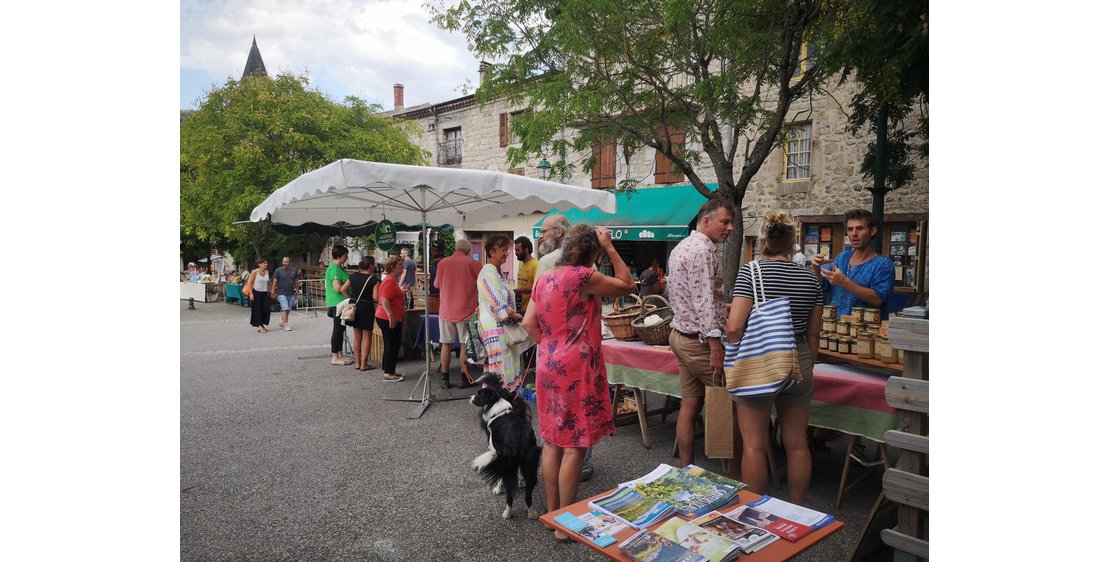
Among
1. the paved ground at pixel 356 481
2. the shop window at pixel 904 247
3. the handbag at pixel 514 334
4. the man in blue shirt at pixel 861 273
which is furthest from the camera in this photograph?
the shop window at pixel 904 247

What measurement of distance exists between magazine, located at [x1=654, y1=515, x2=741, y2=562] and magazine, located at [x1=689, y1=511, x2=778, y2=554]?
0.02 meters

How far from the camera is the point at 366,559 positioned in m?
3.08

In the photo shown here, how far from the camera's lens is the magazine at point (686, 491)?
7.05ft

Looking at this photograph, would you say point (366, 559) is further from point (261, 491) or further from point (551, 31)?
point (551, 31)

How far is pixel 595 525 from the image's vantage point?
2.04 meters

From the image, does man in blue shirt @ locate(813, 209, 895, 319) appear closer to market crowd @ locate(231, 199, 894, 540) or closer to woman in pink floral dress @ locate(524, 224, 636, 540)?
market crowd @ locate(231, 199, 894, 540)

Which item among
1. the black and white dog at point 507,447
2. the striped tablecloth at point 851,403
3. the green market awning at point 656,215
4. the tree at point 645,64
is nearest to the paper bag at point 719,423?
the striped tablecloth at point 851,403

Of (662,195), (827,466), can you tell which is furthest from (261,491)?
(662,195)

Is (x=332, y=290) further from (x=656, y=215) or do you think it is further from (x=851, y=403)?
(x=656, y=215)

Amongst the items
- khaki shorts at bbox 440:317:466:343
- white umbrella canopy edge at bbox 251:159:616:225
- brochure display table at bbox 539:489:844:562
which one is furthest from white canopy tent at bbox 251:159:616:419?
brochure display table at bbox 539:489:844:562

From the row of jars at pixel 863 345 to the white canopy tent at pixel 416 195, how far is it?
3092 millimetres

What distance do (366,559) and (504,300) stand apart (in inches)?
109

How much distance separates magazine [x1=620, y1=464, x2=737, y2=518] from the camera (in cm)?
215

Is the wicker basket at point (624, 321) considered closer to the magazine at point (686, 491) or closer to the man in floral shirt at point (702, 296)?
the man in floral shirt at point (702, 296)
